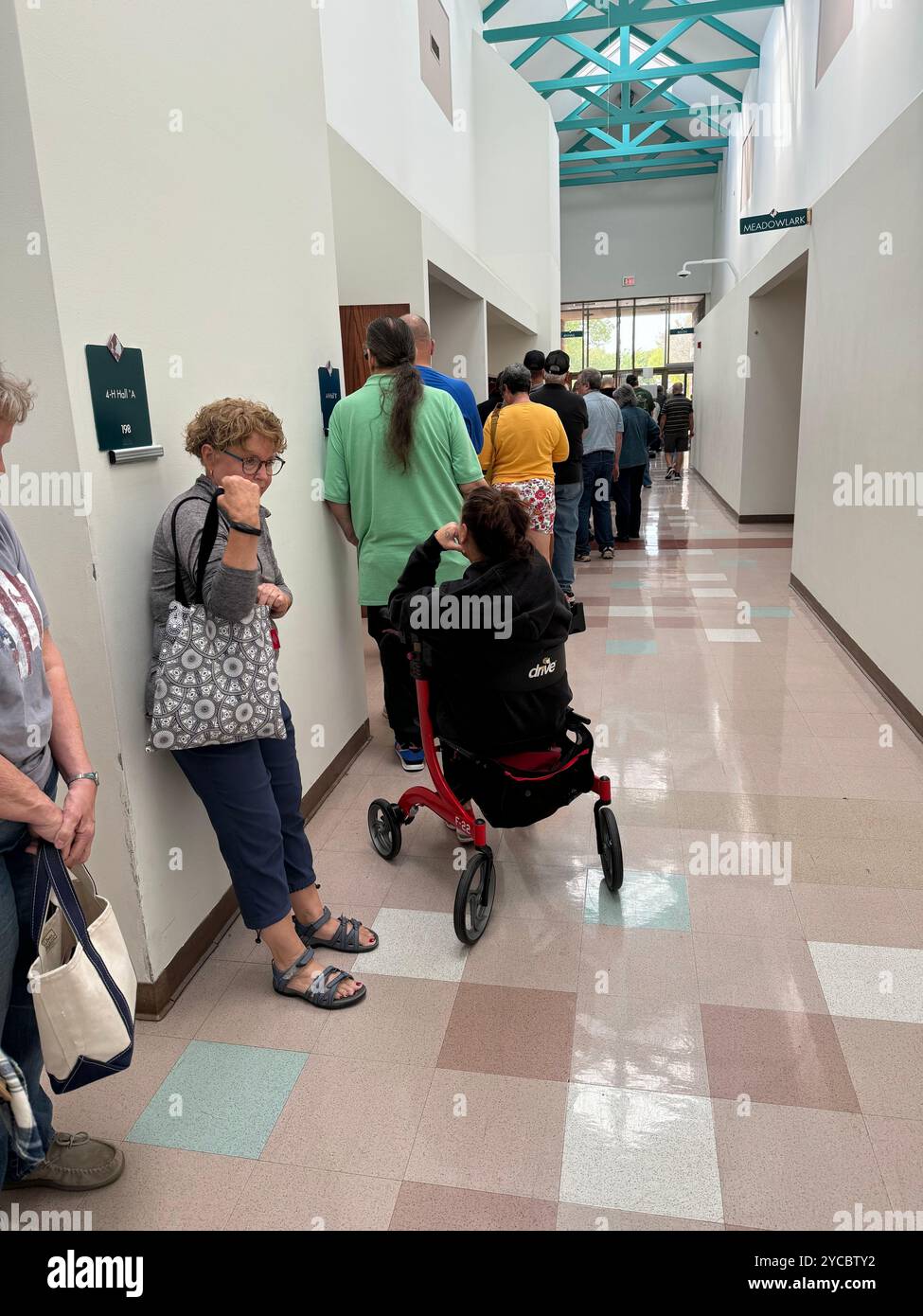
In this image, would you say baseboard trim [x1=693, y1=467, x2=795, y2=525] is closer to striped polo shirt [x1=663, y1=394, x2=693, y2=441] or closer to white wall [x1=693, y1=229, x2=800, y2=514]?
white wall [x1=693, y1=229, x2=800, y2=514]

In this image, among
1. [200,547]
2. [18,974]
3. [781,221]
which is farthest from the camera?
[781,221]

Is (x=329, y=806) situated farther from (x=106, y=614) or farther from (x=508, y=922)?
(x=106, y=614)

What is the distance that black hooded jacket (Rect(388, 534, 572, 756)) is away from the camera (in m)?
2.27

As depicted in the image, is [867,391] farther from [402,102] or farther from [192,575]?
[402,102]

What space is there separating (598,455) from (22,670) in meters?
6.52

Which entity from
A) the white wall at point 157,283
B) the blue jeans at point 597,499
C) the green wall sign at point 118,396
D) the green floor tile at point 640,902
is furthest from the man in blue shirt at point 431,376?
the blue jeans at point 597,499

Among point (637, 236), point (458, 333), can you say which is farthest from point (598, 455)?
point (637, 236)

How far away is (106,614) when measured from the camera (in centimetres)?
184

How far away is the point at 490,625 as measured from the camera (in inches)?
88.7

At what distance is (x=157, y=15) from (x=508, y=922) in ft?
7.92

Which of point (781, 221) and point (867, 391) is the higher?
point (781, 221)

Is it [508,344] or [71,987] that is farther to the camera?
[508,344]

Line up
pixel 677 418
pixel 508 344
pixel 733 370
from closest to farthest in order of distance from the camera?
pixel 733 370, pixel 508 344, pixel 677 418
